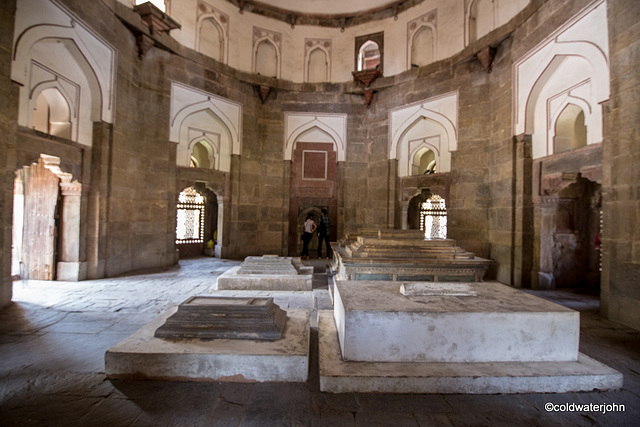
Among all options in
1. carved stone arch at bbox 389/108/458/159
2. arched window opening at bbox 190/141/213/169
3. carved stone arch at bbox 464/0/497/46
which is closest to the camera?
carved stone arch at bbox 464/0/497/46

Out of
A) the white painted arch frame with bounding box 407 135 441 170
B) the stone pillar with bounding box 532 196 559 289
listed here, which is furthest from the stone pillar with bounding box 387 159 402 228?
the stone pillar with bounding box 532 196 559 289

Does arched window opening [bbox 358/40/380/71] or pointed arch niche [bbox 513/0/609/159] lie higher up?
arched window opening [bbox 358/40/380/71]

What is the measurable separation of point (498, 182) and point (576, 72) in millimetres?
2542

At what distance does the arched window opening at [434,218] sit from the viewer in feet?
42.2

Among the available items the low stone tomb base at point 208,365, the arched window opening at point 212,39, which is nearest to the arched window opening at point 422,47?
the arched window opening at point 212,39

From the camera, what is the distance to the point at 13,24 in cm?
466

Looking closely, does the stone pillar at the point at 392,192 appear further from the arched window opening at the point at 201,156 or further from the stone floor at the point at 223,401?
the stone floor at the point at 223,401

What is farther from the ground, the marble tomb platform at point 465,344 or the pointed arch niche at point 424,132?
the pointed arch niche at point 424,132

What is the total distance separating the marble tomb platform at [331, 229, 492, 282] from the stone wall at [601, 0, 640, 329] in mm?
1846

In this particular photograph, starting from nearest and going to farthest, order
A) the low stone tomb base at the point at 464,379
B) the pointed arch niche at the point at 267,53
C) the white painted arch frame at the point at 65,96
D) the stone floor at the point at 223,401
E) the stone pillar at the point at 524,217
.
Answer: the stone floor at the point at 223,401 < the low stone tomb base at the point at 464,379 < the white painted arch frame at the point at 65,96 < the stone pillar at the point at 524,217 < the pointed arch niche at the point at 267,53

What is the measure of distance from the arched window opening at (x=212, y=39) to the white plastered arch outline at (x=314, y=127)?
2712mm

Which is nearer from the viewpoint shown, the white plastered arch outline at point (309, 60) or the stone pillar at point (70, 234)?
the stone pillar at point (70, 234)

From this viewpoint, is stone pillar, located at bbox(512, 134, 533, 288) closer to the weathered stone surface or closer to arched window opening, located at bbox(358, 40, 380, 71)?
arched window opening, located at bbox(358, 40, 380, 71)

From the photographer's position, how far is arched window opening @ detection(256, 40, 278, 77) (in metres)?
10.8
